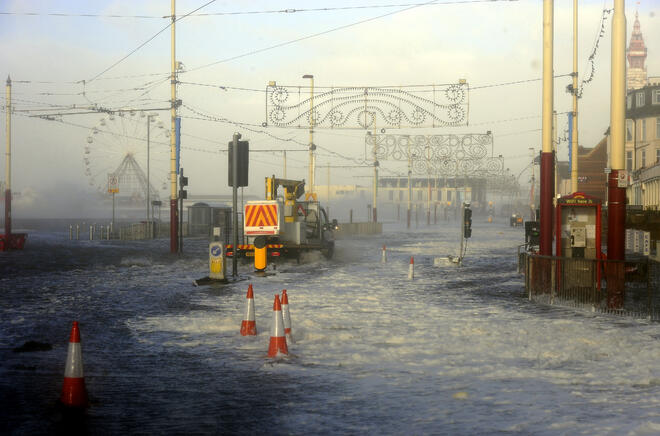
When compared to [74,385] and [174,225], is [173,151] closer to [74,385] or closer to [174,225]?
[174,225]

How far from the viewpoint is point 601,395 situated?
26.1 feet

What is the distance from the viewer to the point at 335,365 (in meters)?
9.55

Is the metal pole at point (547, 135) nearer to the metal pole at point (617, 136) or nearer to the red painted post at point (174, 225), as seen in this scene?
the metal pole at point (617, 136)

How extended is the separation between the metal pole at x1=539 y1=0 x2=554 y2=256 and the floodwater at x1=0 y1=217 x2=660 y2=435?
161 cm

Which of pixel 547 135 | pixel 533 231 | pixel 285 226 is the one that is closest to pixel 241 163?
pixel 285 226

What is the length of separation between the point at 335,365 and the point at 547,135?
10.3m

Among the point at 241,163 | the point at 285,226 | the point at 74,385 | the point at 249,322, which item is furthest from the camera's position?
the point at 285,226

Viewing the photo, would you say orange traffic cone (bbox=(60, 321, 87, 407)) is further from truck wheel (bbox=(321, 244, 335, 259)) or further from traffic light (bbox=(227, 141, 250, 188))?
truck wheel (bbox=(321, 244, 335, 259))

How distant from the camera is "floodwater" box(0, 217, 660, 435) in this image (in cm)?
700

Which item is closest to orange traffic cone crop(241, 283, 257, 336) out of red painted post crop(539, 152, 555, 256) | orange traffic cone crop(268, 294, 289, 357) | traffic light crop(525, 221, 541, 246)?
orange traffic cone crop(268, 294, 289, 357)

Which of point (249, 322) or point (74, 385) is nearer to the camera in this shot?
point (74, 385)

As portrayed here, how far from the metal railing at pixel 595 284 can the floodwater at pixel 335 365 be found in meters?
0.41

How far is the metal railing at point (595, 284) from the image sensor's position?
1391cm

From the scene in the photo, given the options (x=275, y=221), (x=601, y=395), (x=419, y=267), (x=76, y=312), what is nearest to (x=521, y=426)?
(x=601, y=395)
